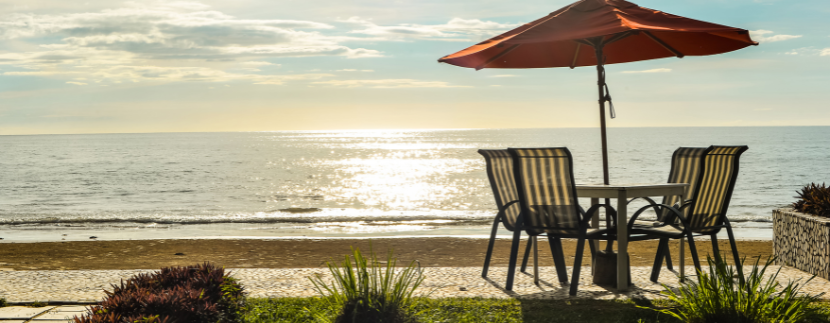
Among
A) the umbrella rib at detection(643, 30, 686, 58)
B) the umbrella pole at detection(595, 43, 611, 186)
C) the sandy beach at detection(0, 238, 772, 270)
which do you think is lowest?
the sandy beach at detection(0, 238, 772, 270)

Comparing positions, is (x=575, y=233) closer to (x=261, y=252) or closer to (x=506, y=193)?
(x=506, y=193)

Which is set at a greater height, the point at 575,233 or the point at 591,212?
the point at 591,212

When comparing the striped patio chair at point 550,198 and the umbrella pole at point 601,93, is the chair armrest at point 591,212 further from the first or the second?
the umbrella pole at point 601,93

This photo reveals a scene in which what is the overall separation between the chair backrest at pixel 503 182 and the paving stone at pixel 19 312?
10.4ft

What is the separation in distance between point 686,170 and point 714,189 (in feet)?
1.77

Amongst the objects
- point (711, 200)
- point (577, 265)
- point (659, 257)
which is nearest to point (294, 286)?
point (577, 265)

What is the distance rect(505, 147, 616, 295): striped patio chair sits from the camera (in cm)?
412

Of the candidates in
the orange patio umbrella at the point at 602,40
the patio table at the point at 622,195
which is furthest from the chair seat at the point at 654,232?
the orange patio umbrella at the point at 602,40

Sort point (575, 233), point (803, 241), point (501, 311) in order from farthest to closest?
point (803, 241) < point (575, 233) < point (501, 311)

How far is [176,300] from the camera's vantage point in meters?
2.98

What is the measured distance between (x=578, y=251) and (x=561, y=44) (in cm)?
234

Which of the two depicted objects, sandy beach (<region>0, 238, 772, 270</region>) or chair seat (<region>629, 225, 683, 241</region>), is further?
sandy beach (<region>0, 238, 772, 270</region>)

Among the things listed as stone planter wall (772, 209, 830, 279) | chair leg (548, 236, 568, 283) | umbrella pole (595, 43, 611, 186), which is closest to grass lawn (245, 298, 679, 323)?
chair leg (548, 236, 568, 283)

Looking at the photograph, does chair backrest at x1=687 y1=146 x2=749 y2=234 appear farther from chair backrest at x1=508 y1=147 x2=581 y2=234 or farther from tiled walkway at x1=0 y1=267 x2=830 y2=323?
chair backrest at x1=508 y1=147 x2=581 y2=234
